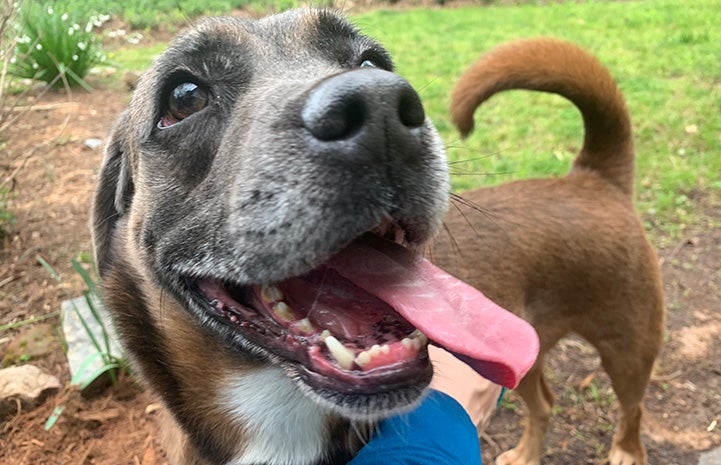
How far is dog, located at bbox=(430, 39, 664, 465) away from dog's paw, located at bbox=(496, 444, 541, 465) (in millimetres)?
719

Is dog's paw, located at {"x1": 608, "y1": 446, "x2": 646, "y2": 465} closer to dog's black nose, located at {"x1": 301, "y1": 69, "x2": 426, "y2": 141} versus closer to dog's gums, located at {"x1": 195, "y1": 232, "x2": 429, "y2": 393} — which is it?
dog's gums, located at {"x1": 195, "y1": 232, "x2": 429, "y2": 393}

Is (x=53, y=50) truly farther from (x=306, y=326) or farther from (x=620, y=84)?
(x=620, y=84)

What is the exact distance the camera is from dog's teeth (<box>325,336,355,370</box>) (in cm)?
164

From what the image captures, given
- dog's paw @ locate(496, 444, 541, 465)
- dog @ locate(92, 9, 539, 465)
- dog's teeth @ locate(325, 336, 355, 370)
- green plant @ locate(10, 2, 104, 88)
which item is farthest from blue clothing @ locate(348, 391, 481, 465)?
green plant @ locate(10, 2, 104, 88)

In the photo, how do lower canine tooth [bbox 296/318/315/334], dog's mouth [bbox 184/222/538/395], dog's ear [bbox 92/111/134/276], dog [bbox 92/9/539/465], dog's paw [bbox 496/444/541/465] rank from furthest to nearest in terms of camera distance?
dog's paw [bbox 496/444/541/465], dog's ear [bbox 92/111/134/276], lower canine tooth [bbox 296/318/315/334], dog's mouth [bbox 184/222/538/395], dog [bbox 92/9/539/465]

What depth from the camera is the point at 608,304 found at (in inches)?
119

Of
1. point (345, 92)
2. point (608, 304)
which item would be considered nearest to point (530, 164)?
point (608, 304)

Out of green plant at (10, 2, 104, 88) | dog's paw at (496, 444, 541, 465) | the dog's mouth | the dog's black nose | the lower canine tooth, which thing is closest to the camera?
the dog's black nose

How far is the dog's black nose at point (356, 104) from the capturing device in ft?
4.71

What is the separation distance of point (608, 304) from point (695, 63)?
6.88 m

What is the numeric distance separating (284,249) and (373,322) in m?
0.34

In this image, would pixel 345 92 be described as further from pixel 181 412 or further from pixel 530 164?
pixel 530 164

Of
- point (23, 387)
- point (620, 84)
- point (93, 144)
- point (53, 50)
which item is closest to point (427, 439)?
point (23, 387)

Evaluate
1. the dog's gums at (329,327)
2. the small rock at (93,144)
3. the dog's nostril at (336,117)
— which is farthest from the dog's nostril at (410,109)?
the small rock at (93,144)
